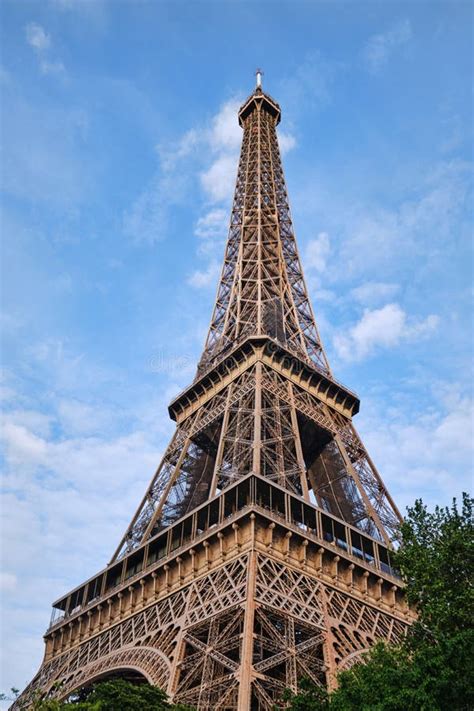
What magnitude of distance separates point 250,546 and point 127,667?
275 inches

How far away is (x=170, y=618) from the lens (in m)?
29.1

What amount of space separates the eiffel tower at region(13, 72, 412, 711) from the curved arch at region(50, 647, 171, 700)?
0.25 ft

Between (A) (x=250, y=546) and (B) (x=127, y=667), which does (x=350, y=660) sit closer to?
(A) (x=250, y=546)

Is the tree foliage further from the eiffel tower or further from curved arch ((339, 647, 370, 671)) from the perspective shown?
curved arch ((339, 647, 370, 671))

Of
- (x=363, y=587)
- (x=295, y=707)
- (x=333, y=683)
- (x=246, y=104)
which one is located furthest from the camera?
(x=246, y=104)

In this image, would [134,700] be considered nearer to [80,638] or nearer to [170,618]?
[170,618]

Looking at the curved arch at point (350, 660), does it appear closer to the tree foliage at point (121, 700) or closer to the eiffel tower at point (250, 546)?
the eiffel tower at point (250, 546)

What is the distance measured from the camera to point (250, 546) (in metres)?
27.5

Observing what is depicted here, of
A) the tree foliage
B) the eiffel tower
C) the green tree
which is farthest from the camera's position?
the eiffel tower

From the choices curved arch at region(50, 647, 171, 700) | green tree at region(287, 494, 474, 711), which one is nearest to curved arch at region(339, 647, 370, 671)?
green tree at region(287, 494, 474, 711)

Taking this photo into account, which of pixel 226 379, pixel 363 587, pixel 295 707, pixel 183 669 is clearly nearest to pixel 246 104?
pixel 226 379

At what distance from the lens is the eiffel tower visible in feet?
82.1

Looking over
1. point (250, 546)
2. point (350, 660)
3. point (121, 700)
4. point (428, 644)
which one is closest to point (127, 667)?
point (250, 546)

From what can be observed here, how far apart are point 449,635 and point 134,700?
27.7ft
